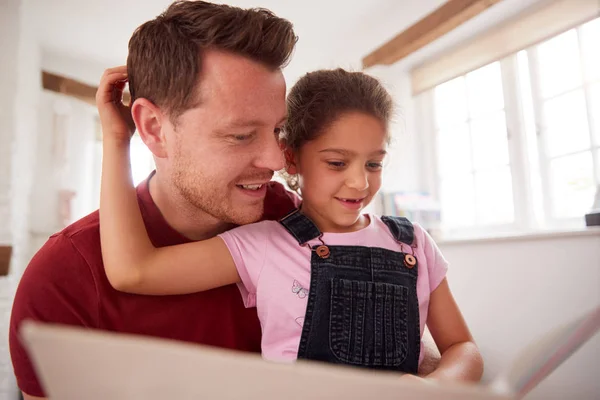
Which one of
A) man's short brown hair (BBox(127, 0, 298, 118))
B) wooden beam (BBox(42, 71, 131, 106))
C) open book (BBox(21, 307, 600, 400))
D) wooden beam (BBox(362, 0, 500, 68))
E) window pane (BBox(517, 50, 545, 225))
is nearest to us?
open book (BBox(21, 307, 600, 400))

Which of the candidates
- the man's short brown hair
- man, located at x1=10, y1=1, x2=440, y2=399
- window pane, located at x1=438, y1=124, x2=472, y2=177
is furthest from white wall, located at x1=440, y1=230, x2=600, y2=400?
the man's short brown hair

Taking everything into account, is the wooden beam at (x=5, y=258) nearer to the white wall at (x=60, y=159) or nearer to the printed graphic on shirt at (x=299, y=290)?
the white wall at (x=60, y=159)

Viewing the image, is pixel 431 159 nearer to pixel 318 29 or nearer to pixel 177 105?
pixel 318 29

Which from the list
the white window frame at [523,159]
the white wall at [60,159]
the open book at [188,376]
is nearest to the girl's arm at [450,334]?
the open book at [188,376]

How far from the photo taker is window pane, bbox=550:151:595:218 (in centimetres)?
274

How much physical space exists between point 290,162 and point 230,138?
0.63 feet

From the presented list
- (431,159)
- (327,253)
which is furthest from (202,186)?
(431,159)

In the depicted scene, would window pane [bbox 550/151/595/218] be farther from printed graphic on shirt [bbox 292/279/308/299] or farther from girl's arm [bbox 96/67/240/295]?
girl's arm [bbox 96/67/240/295]

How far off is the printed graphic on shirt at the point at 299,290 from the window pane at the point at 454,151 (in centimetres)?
285

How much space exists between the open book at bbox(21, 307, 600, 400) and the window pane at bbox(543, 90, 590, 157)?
2.88 meters

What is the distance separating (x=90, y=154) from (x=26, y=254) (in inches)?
50.1

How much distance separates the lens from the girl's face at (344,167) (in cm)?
111

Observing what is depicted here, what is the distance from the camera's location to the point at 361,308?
1.06 metres

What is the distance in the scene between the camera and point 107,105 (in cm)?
115
